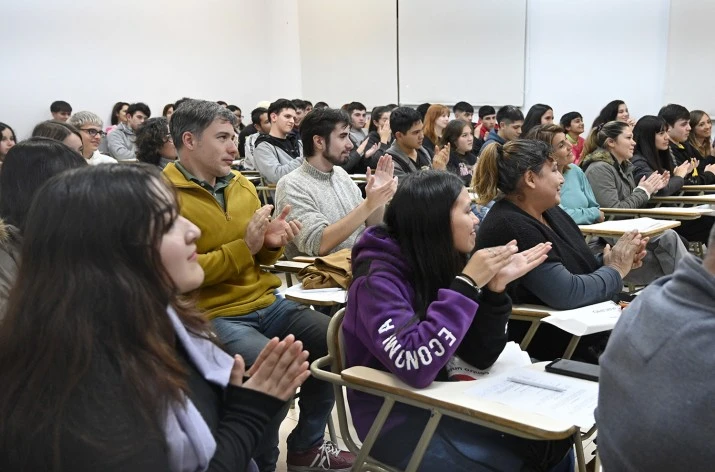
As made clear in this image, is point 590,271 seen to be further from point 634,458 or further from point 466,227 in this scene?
point 634,458

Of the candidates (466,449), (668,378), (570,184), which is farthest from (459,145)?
(668,378)

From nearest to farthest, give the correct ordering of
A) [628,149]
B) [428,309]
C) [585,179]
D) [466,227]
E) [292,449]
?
[428,309]
[466,227]
[292,449]
[585,179]
[628,149]

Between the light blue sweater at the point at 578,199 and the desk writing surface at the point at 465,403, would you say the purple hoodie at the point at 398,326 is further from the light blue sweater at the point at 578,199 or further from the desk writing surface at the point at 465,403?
the light blue sweater at the point at 578,199

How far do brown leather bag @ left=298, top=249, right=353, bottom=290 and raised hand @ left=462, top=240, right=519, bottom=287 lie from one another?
2.78 feet

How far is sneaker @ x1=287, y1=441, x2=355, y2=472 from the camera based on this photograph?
237 centimetres

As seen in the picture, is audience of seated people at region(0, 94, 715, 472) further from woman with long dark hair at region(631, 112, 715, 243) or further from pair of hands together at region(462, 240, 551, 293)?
woman with long dark hair at region(631, 112, 715, 243)

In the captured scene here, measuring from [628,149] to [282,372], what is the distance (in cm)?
384

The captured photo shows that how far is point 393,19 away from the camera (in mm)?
9531

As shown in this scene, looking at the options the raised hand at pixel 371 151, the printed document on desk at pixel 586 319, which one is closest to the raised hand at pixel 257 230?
the printed document on desk at pixel 586 319

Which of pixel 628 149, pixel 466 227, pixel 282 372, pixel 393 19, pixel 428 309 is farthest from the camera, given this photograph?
pixel 393 19

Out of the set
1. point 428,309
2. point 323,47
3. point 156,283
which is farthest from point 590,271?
point 323,47

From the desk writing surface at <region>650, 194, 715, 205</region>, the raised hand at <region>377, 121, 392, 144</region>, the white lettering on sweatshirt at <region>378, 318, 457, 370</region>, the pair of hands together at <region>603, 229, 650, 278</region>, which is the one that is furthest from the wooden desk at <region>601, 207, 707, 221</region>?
the raised hand at <region>377, 121, 392, 144</region>

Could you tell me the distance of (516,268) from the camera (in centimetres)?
177

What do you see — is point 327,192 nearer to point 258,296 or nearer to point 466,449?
point 258,296
